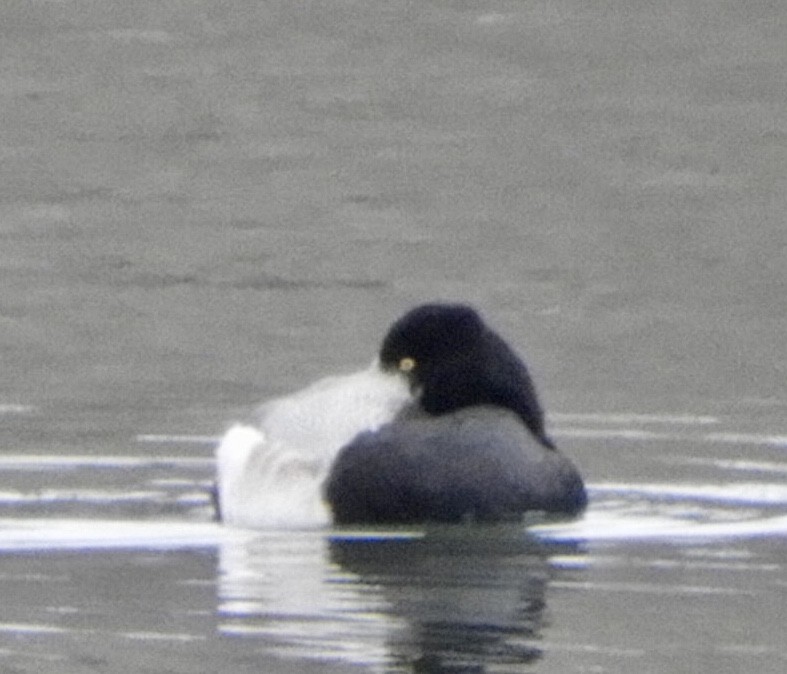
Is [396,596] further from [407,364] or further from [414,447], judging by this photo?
[407,364]

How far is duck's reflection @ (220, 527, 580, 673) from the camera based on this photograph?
33.0 ft

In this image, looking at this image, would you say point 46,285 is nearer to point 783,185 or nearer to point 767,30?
point 783,185

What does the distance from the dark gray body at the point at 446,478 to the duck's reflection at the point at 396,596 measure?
→ 5.2 inches

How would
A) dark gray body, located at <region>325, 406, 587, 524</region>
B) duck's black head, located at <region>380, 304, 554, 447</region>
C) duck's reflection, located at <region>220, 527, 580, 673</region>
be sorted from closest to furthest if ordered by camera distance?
duck's reflection, located at <region>220, 527, 580, 673</region> < dark gray body, located at <region>325, 406, 587, 524</region> < duck's black head, located at <region>380, 304, 554, 447</region>

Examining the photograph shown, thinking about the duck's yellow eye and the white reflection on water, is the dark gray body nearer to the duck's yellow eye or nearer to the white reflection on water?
the white reflection on water

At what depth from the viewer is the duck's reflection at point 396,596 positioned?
10.1 metres

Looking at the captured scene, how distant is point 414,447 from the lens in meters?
12.8

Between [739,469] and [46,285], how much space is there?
6560 millimetres

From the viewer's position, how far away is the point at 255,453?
43.5ft

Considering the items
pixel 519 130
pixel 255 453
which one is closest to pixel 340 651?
pixel 255 453

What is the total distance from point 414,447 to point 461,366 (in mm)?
527

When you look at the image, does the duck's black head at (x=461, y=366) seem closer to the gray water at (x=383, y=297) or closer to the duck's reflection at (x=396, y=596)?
the gray water at (x=383, y=297)

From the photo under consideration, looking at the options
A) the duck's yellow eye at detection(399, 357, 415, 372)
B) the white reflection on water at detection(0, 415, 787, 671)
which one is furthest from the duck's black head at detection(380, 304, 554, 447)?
the white reflection on water at detection(0, 415, 787, 671)

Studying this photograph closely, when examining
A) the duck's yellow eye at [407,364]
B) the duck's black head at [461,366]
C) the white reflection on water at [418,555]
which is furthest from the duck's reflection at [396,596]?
the duck's yellow eye at [407,364]
